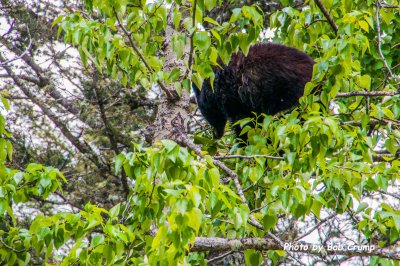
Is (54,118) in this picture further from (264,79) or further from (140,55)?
(140,55)

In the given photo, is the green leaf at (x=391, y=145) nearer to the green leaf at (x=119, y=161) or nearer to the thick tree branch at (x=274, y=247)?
the thick tree branch at (x=274, y=247)

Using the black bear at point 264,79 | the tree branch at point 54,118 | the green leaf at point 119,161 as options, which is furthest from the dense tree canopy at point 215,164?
the tree branch at point 54,118

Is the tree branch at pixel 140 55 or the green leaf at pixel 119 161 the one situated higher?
the tree branch at pixel 140 55

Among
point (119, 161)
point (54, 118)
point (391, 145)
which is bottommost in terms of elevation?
point (391, 145)

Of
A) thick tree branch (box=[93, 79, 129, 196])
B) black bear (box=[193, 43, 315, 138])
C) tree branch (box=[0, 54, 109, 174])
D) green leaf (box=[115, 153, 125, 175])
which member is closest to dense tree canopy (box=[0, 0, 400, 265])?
green leaf (box=[115, 153, 125, 175])

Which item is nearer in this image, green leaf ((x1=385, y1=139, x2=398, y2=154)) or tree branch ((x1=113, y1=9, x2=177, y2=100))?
tree branch ((x1=113, y1=9, x2=177, y2=100))

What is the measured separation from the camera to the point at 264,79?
479 cm

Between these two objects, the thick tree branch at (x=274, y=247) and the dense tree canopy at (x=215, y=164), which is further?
the thick tree branch at (x=274, y=247)

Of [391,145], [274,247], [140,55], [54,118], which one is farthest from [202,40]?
[54,118]

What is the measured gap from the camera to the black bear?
4.69m

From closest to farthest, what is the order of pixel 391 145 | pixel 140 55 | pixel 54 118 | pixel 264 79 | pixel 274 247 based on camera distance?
pixel 274 247 → pixel 140 55 → pixel 391 145 → pixel 264 79 → pixel 54 118

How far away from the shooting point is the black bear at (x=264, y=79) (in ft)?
15.4

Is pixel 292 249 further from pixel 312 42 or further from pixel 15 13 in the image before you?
pixel 15 13

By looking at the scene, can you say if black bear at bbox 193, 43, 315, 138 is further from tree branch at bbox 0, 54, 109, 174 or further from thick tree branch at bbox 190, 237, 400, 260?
thick tree branch at bbox 190, 237, 400, 260
